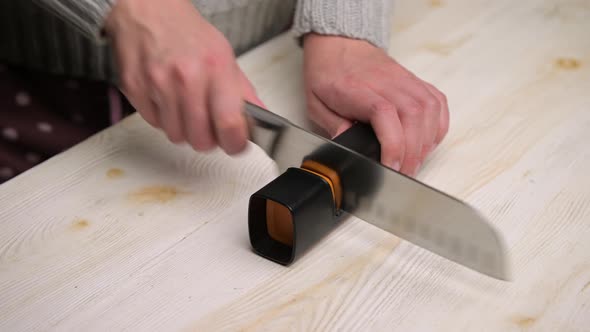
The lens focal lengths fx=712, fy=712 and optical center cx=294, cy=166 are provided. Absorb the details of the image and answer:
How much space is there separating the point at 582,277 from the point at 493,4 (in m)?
0.63

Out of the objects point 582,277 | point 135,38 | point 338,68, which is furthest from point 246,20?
point 582,277

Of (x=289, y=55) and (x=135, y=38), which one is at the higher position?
(x=135, y=38)

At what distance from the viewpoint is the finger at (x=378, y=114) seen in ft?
2.46

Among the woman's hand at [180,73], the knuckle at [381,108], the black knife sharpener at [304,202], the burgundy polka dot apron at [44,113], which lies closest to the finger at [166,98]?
the woman's hand at [180,73]

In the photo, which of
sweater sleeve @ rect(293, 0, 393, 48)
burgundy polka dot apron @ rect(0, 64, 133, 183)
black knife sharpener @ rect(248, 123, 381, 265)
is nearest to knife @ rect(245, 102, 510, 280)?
black knife sharpener @ rect(248, 123, 381, 265)

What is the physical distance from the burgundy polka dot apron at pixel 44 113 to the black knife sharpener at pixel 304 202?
1.35 feet

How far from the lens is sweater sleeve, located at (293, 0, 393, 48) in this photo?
0.93m

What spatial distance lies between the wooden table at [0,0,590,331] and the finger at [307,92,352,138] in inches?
1.2

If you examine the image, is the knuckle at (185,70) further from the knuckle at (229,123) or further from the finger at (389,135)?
the finger at (389,135)

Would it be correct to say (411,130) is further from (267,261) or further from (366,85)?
(267,261)

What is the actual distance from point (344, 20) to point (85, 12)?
342 mm

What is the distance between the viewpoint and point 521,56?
105 centimetres

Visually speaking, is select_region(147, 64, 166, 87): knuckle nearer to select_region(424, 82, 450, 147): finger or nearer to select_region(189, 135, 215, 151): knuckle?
select_region(189, 135, 215, 151): knuckle

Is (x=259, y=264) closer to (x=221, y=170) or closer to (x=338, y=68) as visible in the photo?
(x=221, y=170)
